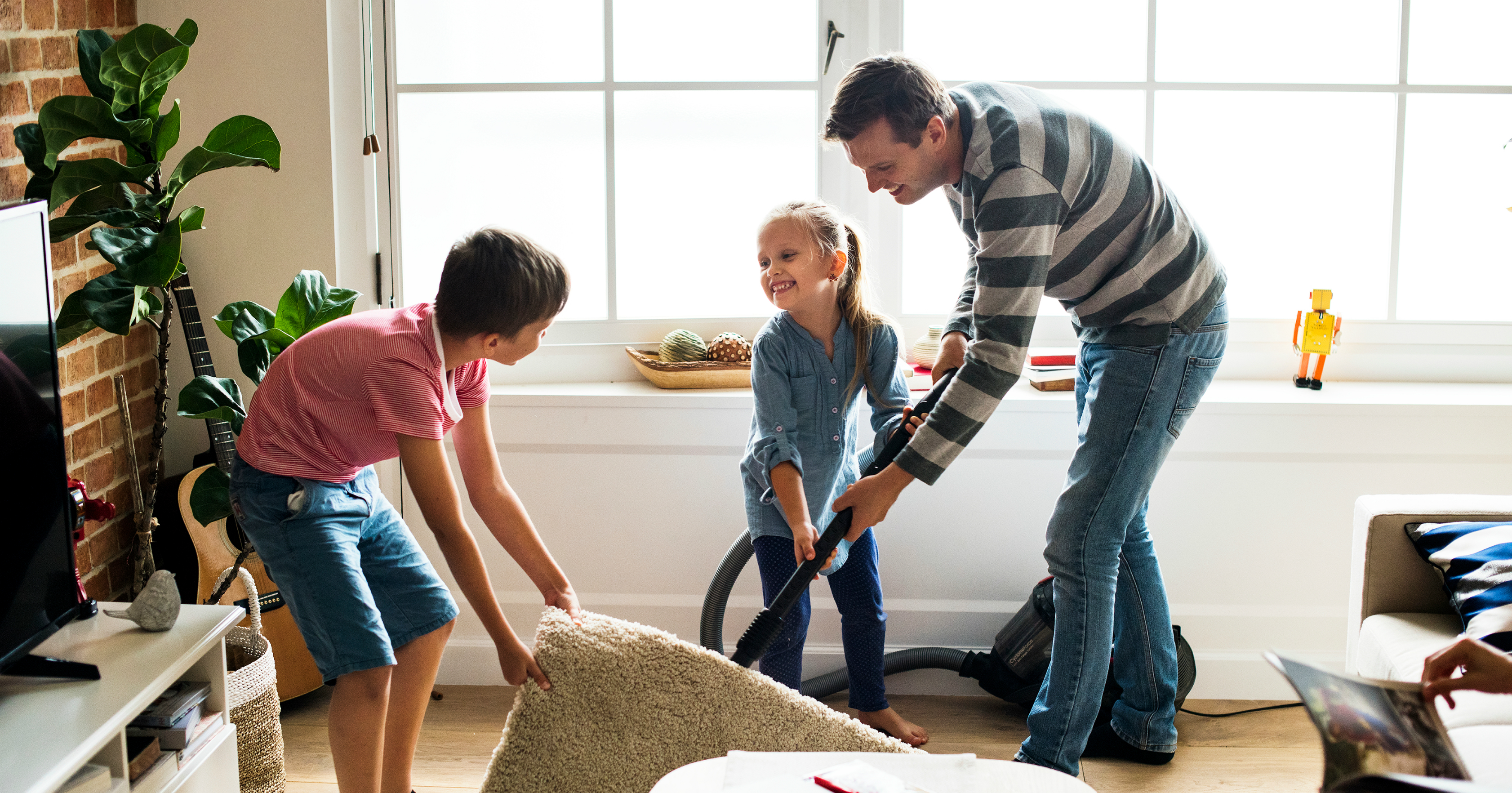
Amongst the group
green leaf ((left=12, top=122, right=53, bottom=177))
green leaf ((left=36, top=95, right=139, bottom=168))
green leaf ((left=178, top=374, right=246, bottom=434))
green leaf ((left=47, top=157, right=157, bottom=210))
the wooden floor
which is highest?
green leaf ((left=36, top=95, right=139, bottom=168))

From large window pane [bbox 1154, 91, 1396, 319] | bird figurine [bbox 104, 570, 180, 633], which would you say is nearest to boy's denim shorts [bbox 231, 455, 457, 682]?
bird figurine [bbox 104, 570, 180, 633]

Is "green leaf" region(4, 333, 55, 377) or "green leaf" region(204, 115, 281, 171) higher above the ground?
"green leaf" region(204, 115, 281, 171)

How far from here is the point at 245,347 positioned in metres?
1.90

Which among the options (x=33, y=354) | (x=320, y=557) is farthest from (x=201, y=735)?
(x=33, y=354)

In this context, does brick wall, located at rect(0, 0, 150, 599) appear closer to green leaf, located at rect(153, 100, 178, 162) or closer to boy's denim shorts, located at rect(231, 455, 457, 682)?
green leaf, located at rect(153, 100, 178, 162)

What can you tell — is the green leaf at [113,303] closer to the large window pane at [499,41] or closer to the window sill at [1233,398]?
the window sill at [1233,398]

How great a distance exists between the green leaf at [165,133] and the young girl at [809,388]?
39.7 inches

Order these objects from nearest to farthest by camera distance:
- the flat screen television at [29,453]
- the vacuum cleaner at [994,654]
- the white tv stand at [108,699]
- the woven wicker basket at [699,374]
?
the white tv stand at [108,699]
the flat screen television at [29,453]
the vacuum cleaner at [994,654]
the woven wicker basket at [699,374]

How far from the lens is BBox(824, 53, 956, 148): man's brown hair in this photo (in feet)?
5.20

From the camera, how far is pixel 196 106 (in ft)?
7.76

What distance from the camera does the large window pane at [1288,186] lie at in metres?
2.54

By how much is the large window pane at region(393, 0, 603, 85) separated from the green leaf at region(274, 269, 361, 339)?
679 mm

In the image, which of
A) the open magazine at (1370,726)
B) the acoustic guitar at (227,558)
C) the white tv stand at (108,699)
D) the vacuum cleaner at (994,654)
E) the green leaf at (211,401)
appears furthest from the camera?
the acoustic guitar at (227,558)

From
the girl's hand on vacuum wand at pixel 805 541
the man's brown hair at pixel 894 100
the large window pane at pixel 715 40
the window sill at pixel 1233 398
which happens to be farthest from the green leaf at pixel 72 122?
the girl's hand on vacuum wand at pixel 805 541
